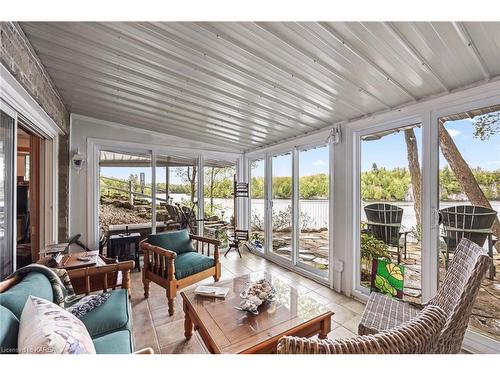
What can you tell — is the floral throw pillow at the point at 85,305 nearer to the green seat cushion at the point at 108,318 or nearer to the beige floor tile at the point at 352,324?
the green seat cushion at the point at 108,318

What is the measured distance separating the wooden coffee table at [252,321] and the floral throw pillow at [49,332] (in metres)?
0.71

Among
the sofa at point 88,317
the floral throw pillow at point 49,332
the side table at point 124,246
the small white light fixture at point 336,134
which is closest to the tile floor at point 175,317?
the side table at point 124,246

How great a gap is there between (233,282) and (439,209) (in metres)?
2.01

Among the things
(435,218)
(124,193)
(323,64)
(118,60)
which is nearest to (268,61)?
(323,64)

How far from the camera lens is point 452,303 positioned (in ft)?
4.15

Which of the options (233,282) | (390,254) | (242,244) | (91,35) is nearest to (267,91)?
(91,35)

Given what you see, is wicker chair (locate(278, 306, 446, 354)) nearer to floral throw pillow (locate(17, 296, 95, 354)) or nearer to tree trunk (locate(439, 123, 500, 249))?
floral throw pillow (locate(17, 296, 95, 354))

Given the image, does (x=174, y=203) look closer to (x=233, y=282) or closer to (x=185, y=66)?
(x=233, y=282)

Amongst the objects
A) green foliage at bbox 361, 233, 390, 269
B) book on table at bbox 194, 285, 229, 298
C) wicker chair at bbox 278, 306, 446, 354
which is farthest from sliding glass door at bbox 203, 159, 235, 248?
wicker chair at bbox 278, 306, 446, 354

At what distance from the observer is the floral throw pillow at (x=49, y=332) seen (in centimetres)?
85

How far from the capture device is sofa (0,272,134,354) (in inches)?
39.4

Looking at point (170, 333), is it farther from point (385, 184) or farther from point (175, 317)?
point (385, 184)

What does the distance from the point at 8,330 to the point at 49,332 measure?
28cm

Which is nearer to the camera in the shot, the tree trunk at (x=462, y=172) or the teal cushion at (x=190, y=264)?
the tree trunk at (x=462, y=172)
